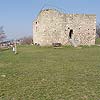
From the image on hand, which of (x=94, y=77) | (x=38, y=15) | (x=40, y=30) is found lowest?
(x=94, y=77)

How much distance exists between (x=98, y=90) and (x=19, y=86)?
8.75 ft

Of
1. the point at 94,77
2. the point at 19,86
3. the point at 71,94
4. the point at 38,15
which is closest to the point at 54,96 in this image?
the point at 71,94

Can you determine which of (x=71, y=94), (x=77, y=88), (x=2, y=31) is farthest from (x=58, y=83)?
(x=2, y=31)

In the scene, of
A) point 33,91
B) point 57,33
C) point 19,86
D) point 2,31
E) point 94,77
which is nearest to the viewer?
point 33,91

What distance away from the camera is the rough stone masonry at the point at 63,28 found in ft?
105

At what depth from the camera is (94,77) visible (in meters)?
9.23

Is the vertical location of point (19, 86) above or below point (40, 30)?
below

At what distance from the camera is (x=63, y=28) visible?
107 feet

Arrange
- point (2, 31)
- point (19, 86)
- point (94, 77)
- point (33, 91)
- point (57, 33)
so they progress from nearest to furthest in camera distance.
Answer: point (33, 91) → point (19, 86) → point (94, 77) → point (57, 33) → point (2, 31)

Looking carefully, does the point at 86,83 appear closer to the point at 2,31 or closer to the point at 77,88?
the point at 77,88

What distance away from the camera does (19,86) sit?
7660 mm

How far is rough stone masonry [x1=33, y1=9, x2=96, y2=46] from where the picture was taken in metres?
32.2

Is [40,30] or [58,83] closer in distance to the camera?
[58,83]

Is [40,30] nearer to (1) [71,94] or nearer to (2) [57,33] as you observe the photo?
(2) [57,33]
